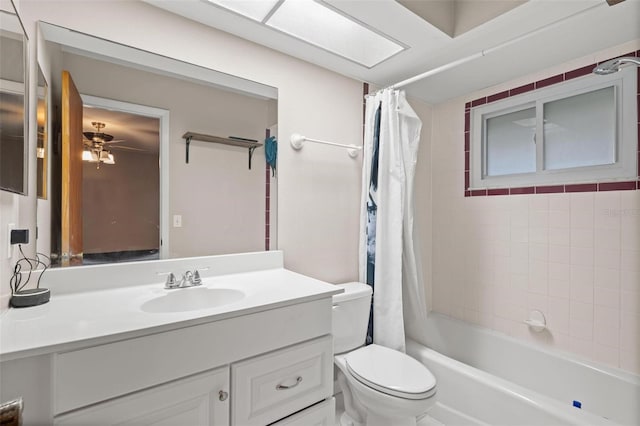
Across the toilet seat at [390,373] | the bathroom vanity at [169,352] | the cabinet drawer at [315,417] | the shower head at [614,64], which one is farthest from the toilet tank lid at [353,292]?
the shower head at [614,64]

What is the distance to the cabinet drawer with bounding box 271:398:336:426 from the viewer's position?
3.61 ft

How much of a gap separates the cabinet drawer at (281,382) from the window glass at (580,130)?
1.87 metres

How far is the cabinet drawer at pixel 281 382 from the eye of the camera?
3.26 ft

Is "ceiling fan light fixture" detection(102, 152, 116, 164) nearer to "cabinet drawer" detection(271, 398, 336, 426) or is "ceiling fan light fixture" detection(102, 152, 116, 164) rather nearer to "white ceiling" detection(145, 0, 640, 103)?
"white ceiling" detection(145, 0, 640, 103)

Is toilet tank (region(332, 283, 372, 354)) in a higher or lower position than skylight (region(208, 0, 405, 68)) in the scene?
lower

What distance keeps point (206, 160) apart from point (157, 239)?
455 mm

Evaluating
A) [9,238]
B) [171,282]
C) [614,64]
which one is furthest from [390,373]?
[614,64]

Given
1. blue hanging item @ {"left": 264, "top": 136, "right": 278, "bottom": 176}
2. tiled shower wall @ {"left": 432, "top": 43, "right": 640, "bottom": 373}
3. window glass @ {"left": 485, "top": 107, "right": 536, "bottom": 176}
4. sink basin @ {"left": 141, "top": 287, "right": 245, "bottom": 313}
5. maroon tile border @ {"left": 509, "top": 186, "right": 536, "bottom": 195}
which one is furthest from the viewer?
window glass @ {"left": 485, "top": 107, "right": 536, "bottom": 176}

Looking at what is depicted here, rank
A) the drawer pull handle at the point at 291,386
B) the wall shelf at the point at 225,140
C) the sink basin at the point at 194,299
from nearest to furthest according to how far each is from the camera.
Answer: the drawer pull handle at the point at 291,386 → the sink basin at the point at 194,299 → the wall shelf at the point at 225,140

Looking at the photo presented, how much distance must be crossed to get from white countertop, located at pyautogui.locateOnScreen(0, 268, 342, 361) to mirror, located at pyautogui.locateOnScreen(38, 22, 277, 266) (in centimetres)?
22

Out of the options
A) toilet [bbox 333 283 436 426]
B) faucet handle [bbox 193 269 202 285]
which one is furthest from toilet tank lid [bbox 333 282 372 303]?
faucet handle [bbox 193 269 202 285]

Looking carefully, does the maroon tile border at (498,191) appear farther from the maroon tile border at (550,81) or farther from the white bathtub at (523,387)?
the white bathtub at (523,387)

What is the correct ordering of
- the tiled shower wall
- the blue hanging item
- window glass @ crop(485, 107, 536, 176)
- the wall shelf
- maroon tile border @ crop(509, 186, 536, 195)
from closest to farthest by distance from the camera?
the wall shelf
the tiled shower wall
the blue hanging item
maroon tile border @ crop(509, 186, 536, 195)
window glass @ crop(485, 107, 536, 176)

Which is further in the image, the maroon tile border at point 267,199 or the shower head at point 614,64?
the maroon tile border at point 267,199
